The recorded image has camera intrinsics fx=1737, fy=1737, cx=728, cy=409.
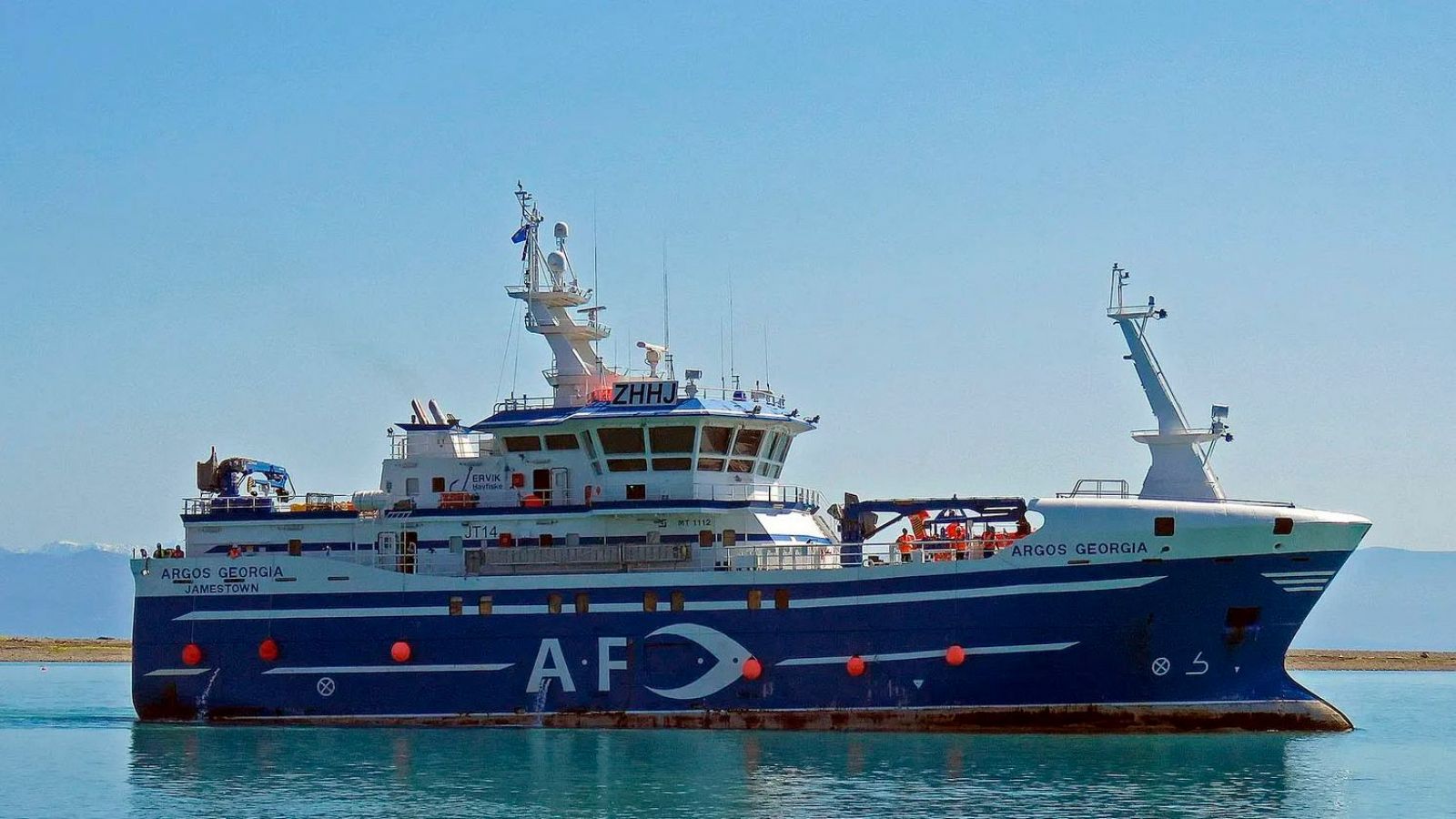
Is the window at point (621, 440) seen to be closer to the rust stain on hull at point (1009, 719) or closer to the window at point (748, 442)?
the window at point (748, 442)

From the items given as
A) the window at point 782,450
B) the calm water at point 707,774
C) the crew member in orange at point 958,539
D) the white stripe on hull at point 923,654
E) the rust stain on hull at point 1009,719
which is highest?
the window at point 782,450

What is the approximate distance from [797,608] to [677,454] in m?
4.42

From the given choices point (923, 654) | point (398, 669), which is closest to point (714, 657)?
point (923, 654)

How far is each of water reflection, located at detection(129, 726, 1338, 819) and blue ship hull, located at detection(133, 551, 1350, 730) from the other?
56 centimetres

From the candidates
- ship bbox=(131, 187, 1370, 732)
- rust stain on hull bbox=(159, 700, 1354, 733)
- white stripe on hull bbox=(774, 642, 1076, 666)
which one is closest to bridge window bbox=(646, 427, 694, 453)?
ship bbox=(131, 187, 1370, 732)

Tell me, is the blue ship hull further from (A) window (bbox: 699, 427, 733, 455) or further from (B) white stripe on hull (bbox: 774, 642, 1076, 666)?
(A) window (bbox: 699, 427, 733, 455)

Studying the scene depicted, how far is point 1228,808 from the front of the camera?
27.1 meters

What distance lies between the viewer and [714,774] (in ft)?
100

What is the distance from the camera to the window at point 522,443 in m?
38.1

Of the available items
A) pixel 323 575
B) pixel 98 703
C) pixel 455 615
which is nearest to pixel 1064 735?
pixel 455 615

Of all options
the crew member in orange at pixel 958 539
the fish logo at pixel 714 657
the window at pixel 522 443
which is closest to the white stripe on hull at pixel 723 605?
the fish logo at pixel 714 657

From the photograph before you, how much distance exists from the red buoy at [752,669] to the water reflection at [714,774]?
1.17m

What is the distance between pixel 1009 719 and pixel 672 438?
909 centimetres

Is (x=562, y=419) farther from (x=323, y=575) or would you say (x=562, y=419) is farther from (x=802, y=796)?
(x=802, y=796)
